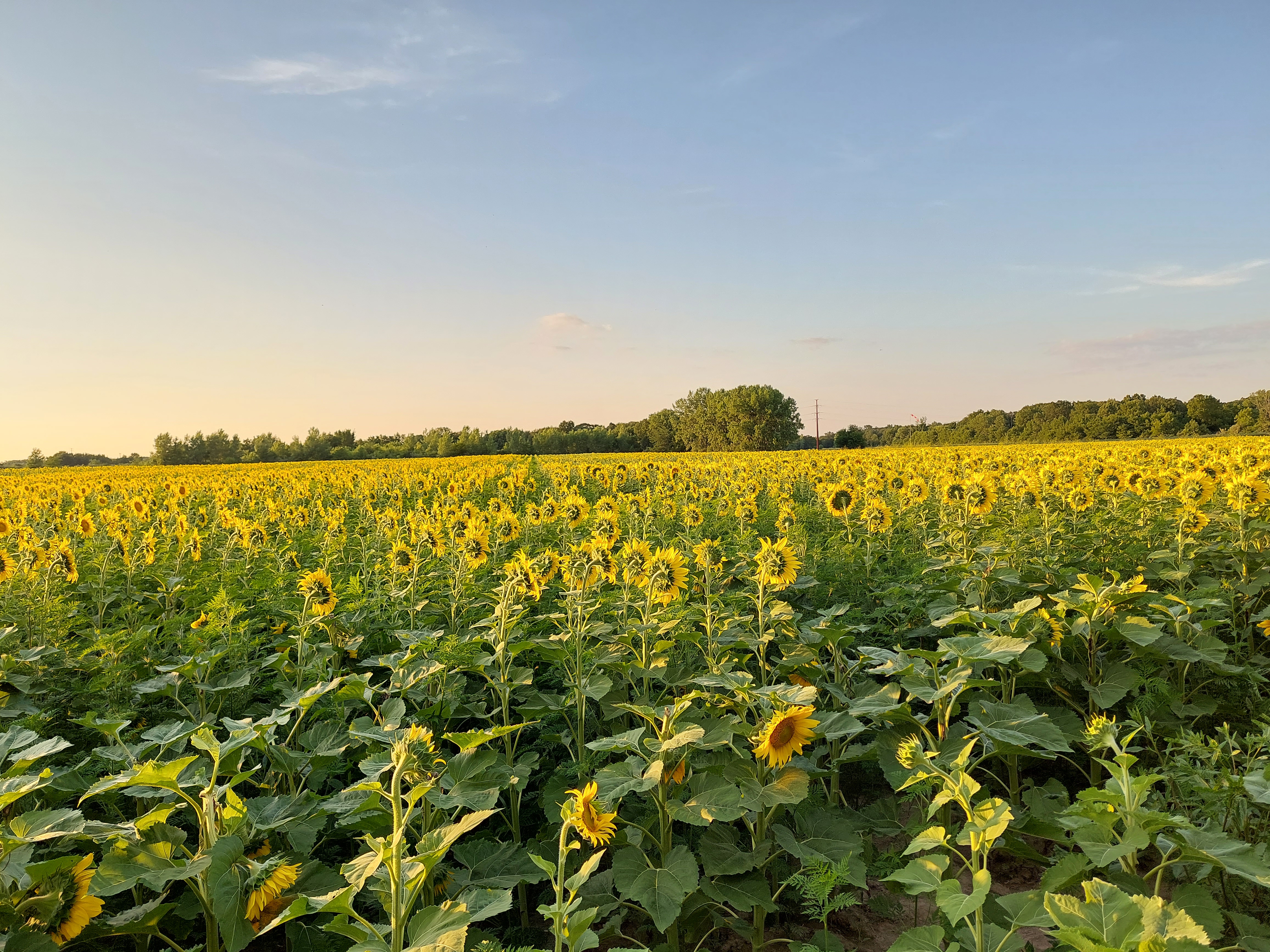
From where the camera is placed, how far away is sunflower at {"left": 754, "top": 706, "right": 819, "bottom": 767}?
89.6 inches

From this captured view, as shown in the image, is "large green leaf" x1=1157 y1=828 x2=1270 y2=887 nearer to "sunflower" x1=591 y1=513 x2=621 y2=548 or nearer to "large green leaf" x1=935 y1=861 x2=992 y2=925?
"large green leaf" x1=935 y1=861 x2=992 y2=925

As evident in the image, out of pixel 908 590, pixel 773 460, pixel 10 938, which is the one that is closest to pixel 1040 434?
pixel 773 460

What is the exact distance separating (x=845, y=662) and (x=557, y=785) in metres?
1.84

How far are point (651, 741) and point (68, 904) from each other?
1739mm

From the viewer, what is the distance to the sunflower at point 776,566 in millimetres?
3562

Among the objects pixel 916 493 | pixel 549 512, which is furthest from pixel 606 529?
pixel 916 493

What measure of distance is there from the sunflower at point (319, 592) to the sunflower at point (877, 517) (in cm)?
504

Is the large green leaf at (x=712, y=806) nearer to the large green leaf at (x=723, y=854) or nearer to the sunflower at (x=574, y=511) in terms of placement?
the large green leaf at (x=723, y=854)

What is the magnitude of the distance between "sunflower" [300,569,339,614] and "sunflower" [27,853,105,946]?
1863 mm

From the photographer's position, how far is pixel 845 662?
3.71 meters

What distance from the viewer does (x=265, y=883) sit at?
183cm

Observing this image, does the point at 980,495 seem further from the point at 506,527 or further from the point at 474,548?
the point at 474,548

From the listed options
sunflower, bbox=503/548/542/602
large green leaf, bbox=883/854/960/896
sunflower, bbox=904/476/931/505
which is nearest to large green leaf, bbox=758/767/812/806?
large green leaf, bbox=883/854/960/896

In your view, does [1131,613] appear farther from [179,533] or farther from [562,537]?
[179,533]
